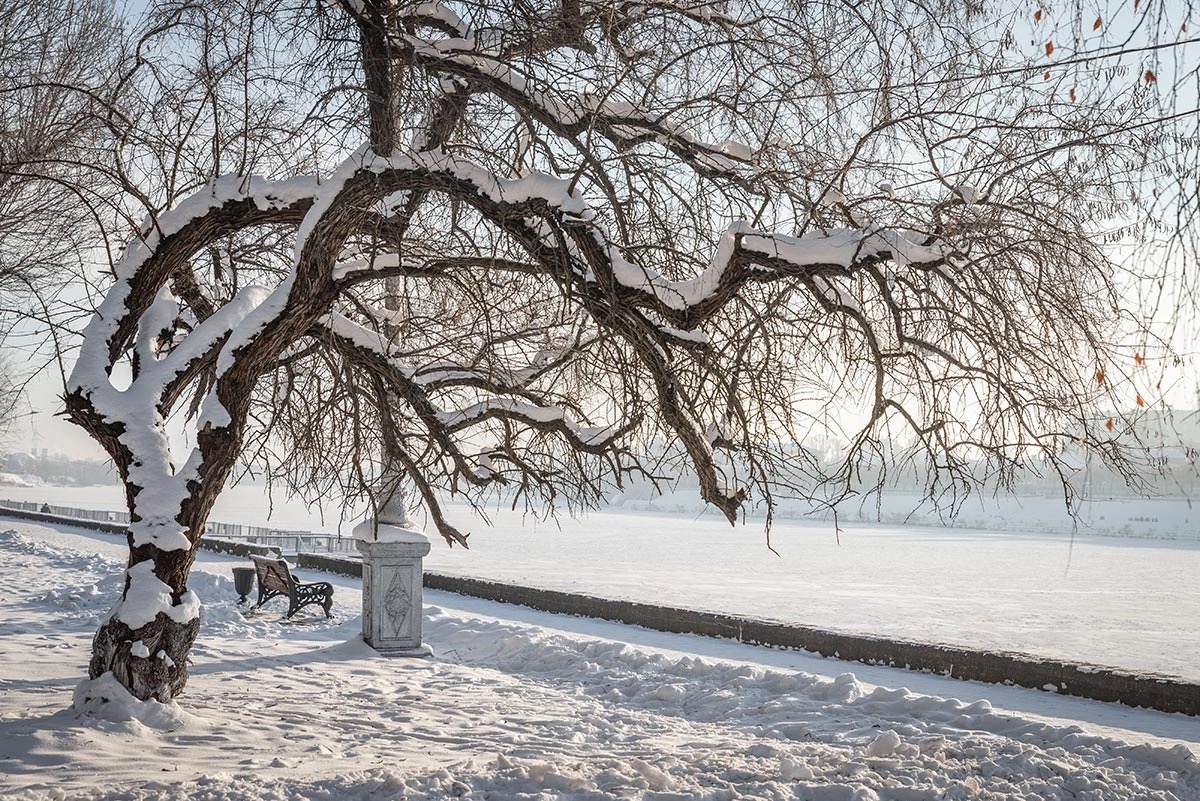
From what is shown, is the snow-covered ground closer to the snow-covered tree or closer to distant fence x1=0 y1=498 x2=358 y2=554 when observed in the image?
the snow-covered tree

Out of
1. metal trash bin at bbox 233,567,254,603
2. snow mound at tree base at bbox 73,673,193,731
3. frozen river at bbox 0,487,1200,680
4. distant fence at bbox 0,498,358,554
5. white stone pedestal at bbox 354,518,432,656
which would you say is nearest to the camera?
snow mound at tree base at bbox 73,673,193,731

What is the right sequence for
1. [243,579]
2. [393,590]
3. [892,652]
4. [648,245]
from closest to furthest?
1. [648,245]
2. [892,652]
3. [393,590]
4. [243,579]

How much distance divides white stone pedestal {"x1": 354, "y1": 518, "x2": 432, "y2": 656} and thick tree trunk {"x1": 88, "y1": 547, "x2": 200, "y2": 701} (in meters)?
3.89

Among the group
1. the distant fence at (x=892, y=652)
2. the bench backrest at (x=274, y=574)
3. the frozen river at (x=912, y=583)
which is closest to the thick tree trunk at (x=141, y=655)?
the frozen river at (x=912, y=583)

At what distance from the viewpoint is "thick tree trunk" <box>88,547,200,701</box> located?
6.91 metres

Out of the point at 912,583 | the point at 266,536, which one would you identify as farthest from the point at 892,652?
the point at 266,536

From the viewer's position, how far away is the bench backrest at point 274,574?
13336 millimetres

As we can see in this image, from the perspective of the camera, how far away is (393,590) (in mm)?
11281

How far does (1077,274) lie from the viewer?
6441mm

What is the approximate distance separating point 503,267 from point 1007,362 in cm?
345

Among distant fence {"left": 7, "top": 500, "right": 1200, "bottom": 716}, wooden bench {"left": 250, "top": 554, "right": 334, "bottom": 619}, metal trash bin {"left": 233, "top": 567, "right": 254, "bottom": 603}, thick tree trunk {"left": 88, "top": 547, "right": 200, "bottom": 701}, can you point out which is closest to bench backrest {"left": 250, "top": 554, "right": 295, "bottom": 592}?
wooden bench {"left": 250, "top": 554, "right": 334, "bottom": 619}

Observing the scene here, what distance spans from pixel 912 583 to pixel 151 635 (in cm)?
2197

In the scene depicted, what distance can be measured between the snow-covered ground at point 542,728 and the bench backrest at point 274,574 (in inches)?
22.9

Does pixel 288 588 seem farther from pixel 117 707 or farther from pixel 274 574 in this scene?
pixel 117 707
